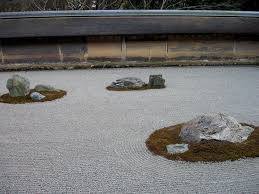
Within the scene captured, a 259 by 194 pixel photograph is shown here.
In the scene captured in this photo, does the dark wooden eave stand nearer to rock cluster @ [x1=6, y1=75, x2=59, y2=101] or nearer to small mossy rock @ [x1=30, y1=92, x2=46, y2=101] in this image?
rock cluster @ [x1=6, y1=75, x2=59, y2=101]

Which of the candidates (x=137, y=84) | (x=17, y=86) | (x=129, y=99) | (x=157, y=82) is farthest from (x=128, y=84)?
(x=17, y=86)

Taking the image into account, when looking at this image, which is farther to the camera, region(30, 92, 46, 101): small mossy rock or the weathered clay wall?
the weathered clay wall

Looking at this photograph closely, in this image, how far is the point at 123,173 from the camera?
400 centimetres

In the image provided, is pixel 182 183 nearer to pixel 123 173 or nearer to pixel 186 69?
pixel 123 173

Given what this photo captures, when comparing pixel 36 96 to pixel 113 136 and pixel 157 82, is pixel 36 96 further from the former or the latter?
pixel 113 136

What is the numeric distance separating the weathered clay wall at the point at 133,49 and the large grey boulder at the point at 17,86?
3.06 meters

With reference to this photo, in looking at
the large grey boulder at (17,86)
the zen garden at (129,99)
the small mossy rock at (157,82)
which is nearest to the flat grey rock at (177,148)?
the zen garden at (129,99)

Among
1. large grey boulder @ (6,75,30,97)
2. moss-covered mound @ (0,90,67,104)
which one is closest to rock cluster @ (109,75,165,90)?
moss-covered mound @ (0,90,67,104)

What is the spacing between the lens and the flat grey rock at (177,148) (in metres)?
4.42

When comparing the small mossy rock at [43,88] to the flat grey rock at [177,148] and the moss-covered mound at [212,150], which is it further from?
the flat grey rock at [177,148]

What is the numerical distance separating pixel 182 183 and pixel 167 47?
6541mm

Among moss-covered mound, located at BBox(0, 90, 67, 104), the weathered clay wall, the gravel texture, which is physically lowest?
the gravel texture

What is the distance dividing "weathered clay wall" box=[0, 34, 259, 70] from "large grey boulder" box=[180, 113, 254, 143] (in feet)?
17.6

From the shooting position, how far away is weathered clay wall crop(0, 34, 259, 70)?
9.94 meters
